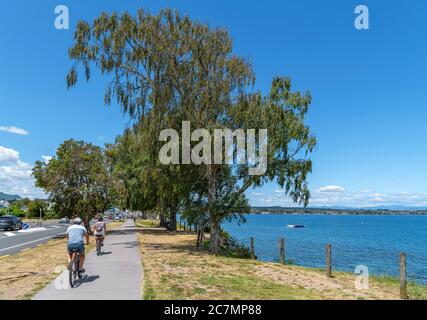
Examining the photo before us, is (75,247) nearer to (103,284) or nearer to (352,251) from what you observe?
(103,284)

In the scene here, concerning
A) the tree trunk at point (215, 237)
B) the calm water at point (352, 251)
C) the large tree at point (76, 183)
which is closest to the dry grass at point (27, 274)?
the tree trunk at point (215, 237)

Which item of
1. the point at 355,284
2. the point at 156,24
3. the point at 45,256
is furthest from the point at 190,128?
the point at 355,284

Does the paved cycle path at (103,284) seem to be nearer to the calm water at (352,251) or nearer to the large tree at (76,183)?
the large tree at (76,183)

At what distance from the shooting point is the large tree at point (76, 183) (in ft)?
102

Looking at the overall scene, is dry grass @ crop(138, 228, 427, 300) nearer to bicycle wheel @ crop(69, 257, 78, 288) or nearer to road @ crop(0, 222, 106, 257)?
bicycle wheel @ crop(69, 257, 78, 288)

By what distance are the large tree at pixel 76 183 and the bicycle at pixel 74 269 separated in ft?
65.9

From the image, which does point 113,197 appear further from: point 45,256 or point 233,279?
point 233,279

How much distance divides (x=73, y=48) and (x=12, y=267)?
40.5ft

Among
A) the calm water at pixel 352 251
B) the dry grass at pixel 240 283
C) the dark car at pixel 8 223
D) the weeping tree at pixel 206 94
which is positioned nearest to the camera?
the dry grass at pixel 240 283

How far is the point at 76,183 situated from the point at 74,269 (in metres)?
21.7

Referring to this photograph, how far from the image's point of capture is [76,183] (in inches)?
1241

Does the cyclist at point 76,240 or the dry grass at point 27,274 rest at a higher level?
the cyclist at point 76,240
